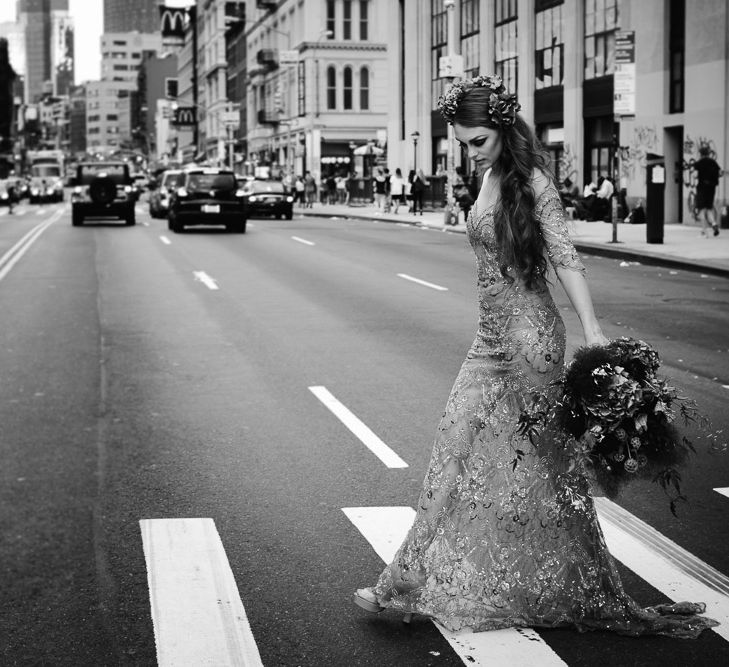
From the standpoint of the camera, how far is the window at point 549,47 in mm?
42531

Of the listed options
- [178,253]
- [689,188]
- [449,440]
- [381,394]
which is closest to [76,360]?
[381,394]

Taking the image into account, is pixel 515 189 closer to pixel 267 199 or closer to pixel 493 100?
pixel 493 100

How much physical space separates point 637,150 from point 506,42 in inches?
520

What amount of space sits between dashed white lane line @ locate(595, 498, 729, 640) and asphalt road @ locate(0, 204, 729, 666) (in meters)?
0.10

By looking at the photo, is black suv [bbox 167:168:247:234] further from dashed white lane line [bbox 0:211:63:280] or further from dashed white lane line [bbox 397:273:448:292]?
dashed white lane line [bbox 397:273:448:292]

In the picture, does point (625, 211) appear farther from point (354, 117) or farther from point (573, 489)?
point (354, 117)

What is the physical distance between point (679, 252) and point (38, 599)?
66.4 feet

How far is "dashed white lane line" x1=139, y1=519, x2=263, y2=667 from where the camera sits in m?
4.46

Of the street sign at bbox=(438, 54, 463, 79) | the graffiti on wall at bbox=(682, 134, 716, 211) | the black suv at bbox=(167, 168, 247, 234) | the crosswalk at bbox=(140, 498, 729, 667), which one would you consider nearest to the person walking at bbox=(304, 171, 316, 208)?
the street sign at bbox=(438, 54, 463, 79)

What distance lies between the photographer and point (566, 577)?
14.7 feet

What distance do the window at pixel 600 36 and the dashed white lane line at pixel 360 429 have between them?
3080 centimetres

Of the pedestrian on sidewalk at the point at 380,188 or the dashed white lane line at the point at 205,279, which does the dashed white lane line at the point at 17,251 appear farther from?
the pedestrian on sidewalk at the point at 380,188

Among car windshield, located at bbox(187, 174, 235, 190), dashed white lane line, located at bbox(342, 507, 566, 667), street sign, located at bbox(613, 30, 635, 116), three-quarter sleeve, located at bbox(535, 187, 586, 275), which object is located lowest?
dashed white lane line, located at bbox(342, 507, 566, 667)

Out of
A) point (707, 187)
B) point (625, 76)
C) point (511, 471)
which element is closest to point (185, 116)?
point (707, 187)
